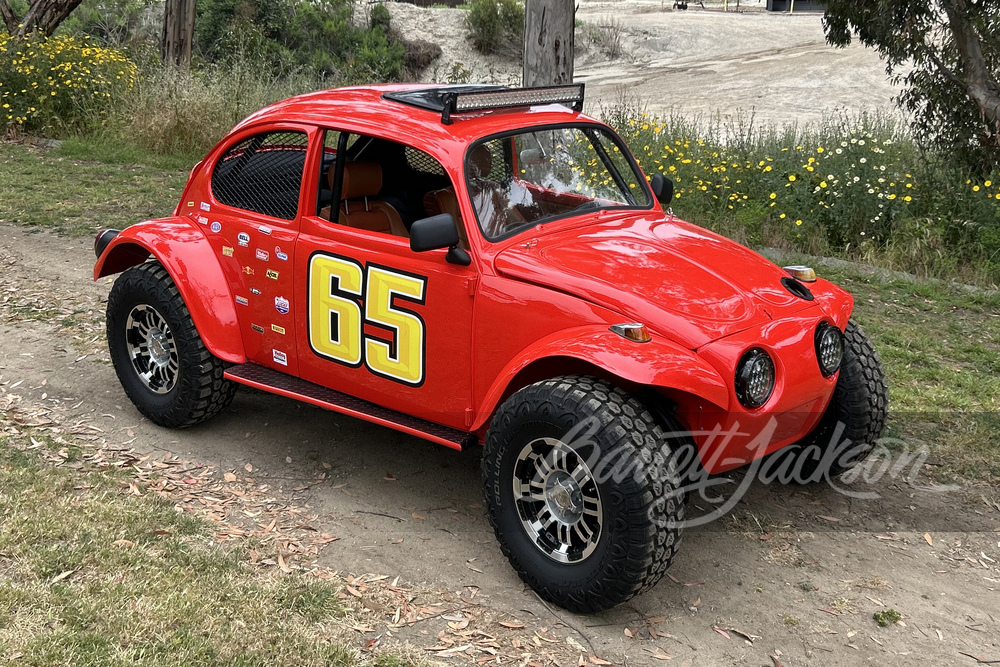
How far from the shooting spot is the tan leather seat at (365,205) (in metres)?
4.99

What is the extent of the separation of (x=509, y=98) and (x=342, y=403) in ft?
5.48

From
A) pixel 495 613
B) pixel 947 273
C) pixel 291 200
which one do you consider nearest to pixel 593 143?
pixel 291 200

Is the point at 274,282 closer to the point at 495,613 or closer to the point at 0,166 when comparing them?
the point at 495,613

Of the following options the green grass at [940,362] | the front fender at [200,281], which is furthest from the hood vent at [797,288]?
the front fender at [200,281]

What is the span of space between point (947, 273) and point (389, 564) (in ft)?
20.1

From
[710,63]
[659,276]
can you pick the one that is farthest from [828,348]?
[710,63]

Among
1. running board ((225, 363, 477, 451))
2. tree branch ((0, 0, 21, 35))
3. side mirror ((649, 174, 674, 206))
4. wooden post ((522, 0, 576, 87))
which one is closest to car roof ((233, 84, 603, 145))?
side mirror ((649, 174, 674, 206))

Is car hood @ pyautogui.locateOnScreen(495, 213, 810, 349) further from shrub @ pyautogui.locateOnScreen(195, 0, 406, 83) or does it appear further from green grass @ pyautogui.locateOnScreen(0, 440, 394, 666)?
shrub @ pyautogui.locateOnScreen(195, 0, 406, 83)

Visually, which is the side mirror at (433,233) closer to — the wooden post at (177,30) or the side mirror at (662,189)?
the side mirror at (662,189)

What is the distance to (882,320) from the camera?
24.6 feet

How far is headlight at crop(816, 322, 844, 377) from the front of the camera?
14.3ft

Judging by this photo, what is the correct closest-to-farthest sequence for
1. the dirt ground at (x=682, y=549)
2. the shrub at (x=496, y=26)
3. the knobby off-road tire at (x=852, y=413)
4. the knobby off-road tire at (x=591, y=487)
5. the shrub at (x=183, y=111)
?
the knobby off-road tire at (x=591, y=487) < the dirt ground at (x=682, y=549) < the knobby off-road tire at (x=852, y=413) < the shrub at (x=183, y=111) < the shrub at (x=496, y=26)

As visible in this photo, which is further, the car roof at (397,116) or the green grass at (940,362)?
the green grass at (940,362)

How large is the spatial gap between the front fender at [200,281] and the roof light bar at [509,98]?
154 cm
